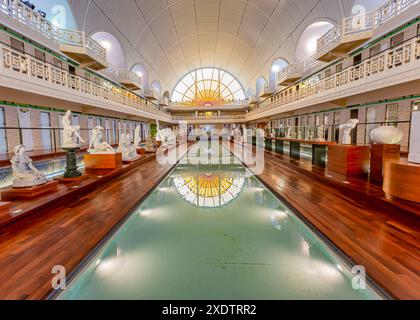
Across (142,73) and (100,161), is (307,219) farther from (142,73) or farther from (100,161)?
(142,73)

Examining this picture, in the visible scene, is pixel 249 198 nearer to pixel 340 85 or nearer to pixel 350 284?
pixel 350 284

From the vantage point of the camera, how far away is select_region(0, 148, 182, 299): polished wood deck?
2.14 meters

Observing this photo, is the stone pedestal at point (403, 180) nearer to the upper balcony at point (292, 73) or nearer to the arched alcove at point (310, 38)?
the arched alcove at point (310, 38)

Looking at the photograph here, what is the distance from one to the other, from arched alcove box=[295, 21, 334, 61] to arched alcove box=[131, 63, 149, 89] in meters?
15.6

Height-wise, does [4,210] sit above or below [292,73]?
below

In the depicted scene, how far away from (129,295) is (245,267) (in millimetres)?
Result: 1359

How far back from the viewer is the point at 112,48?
1853 centimetres

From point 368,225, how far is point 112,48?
2111cm

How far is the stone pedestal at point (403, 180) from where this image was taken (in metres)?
3.77

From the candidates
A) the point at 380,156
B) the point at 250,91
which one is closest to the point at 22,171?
the point at 380,156

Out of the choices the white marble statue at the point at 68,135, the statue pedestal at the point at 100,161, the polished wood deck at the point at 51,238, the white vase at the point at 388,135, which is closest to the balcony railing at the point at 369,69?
the white vase at the point at 388,135

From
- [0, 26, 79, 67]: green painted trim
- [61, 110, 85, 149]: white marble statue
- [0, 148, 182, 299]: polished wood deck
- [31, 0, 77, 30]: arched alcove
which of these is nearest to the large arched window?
[31, 0, 77, 30]: arched alcove

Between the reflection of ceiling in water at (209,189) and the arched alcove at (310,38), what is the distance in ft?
46.4

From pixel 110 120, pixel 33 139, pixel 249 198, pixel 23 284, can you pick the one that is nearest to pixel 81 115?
pixel 33 139
